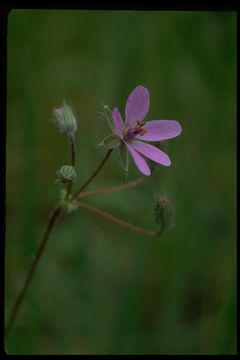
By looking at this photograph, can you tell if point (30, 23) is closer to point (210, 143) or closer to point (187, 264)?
point (210, 143)

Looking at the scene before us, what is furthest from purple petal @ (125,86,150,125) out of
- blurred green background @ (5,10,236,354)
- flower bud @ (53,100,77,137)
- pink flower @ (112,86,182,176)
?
blurred green background @ (5,10,236,354)

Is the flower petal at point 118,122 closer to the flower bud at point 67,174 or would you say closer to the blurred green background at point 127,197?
the flower bud at point 67,174

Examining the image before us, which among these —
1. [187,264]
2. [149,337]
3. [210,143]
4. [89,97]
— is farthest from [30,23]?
[149,337]

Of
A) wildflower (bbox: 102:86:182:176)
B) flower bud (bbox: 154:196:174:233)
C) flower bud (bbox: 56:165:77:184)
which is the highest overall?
wildflower (bbox: 102:86:182:176)

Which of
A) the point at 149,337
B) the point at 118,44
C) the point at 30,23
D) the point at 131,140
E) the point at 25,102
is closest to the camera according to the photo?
the point at 131,140

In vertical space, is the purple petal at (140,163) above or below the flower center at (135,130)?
below

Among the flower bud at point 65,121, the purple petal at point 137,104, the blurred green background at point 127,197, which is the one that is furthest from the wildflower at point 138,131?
the blurred green background at point 127,197

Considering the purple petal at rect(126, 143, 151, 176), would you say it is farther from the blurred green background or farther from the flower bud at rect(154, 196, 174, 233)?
the blurred green background
